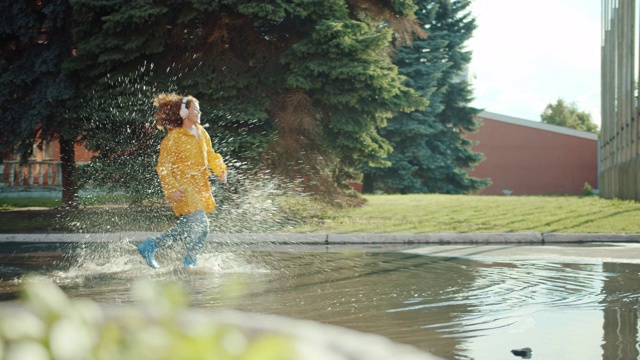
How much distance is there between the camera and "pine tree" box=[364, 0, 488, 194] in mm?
39312

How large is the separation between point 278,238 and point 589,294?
6654 millimetres

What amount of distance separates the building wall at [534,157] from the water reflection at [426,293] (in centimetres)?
4050

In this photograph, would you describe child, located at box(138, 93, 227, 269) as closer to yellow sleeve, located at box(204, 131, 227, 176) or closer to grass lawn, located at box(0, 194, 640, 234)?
yellow sleeve, located at box(204, 131, 227, 176)

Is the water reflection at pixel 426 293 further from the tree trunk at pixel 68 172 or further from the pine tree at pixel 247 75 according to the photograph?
the tree trunk at pixel 68 172

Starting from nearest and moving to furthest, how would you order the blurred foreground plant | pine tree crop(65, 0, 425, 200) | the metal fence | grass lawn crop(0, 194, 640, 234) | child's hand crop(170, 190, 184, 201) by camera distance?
the blurred foreground plant
child's hand crop(170, 190, 184, 201)
grass lawn crop(0, 194, 640, 234)
pine tree crop(65, 0, 425, 200)
the metal fence

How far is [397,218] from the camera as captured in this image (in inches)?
691

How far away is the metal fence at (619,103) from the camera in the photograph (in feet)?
80.9

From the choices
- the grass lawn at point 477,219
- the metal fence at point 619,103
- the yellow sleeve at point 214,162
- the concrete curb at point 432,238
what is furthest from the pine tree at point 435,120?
the yellow sleeve at point 214,162

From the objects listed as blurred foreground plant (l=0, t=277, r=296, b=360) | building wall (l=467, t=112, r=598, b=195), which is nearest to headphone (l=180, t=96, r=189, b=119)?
blurred foreground plant (l=0, t=277, r=296, b=360)

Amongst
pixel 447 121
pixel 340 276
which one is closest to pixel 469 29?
pixel 447 121

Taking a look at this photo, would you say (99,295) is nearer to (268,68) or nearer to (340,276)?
(340,276)

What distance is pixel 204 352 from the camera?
1234mm

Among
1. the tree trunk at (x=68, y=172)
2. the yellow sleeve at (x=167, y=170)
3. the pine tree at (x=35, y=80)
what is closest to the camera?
the yellow sleeve at (x=167, y=170)

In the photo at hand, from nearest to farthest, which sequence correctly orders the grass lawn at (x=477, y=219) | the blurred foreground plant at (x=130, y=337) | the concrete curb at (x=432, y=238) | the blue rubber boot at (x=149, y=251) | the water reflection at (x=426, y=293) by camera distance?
the blurred foreground plant at (x=130, y=337)
the water reflection at (x=426, y=293)
the blue rubber boot at (x=149, y=251)
the concrete curb at (x=432, y=238)
the grass lawn at (x=477, y=219)
